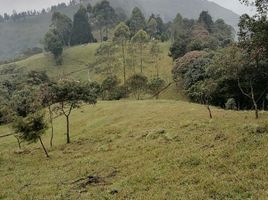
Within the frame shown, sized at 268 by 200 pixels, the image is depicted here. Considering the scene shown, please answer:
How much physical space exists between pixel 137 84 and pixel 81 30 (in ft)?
295

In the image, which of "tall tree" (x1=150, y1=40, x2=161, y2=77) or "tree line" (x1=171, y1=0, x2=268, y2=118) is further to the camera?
"tall tree" (x1=150, y1=40, x2=161, y2=77)

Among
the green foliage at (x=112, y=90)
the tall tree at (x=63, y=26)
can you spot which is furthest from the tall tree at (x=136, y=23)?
the green foliage at (x=112, y=90)

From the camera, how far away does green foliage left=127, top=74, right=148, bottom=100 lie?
95.4m

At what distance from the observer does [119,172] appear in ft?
94.4

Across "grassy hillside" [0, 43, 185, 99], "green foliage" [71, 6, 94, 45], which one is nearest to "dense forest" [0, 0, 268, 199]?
"green foliage" [71, 6, 94, 45]

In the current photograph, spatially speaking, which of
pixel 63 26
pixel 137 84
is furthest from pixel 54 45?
pixel 137 84

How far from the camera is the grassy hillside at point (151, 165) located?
70.0 feet

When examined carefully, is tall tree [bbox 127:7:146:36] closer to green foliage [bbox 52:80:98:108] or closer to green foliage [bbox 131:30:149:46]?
green foliage [bbox 131:30:149:46]

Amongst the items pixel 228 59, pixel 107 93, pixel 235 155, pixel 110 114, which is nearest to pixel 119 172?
pixel 235 155

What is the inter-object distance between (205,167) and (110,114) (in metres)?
44.7

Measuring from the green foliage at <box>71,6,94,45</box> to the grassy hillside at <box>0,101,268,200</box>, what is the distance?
5043 inches

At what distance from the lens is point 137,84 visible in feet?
316

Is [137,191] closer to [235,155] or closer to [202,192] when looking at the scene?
[202,192]

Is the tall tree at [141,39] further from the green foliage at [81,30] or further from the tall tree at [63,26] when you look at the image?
the tall tree at [63,26]
